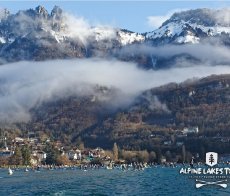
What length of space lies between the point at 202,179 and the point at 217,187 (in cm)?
424

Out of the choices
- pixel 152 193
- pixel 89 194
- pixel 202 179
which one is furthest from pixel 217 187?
pixel 89 194

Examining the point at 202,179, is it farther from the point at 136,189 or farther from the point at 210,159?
the point at 210,159

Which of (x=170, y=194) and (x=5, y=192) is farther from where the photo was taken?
(x=5, y=192)

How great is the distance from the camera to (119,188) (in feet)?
354

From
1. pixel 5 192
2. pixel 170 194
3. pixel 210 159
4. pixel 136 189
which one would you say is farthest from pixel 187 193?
pixel 5 192

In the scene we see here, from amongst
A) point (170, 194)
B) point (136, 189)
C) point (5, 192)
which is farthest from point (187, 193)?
point (5, 192)

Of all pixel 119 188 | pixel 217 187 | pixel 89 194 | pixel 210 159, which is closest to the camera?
pixel 210 159

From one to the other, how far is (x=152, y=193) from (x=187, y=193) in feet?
19.7

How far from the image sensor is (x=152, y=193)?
9738 cm

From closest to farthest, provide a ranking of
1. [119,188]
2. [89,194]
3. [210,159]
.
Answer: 1. [210,159]
2. [89,194]
3. [119,188]

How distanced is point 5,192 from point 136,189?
2397 centimetres

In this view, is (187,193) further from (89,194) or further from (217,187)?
(89,194)

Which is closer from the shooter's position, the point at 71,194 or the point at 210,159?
the point at 210,159

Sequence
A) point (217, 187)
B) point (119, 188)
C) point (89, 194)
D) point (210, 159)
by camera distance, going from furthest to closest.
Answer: point (119, 188), point (217, 187), point (89, 194), point (210, 159)
